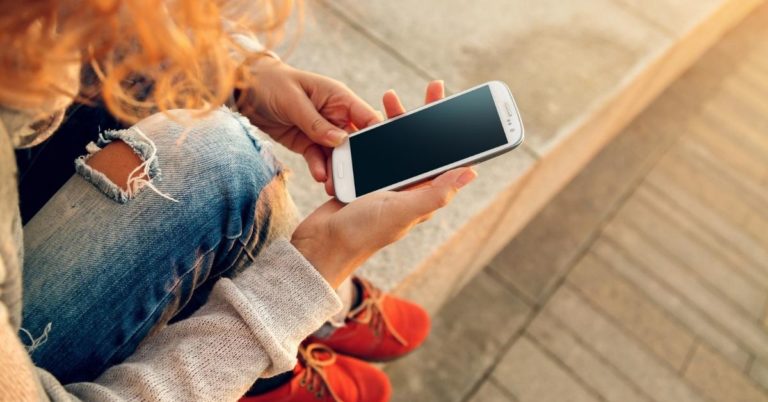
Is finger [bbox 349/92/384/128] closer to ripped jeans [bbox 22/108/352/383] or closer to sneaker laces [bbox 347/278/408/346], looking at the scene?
ripped jeans [bbox 22/108/352/383]

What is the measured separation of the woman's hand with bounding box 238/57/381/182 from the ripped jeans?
14 cm

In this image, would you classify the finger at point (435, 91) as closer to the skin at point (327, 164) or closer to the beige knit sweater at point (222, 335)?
the skin at point (327, 164)

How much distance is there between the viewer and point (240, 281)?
886 mm

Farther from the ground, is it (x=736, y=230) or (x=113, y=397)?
(x=113, y=397)

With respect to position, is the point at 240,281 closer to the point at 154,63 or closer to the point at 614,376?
the point at 154,63

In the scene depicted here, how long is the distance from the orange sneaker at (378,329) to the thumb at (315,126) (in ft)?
1.29

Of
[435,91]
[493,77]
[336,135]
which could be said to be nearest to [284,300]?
[336,135]

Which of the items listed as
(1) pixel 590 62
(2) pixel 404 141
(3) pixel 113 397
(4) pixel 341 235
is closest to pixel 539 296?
(1) pixel 590 62

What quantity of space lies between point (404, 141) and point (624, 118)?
5.52 feet

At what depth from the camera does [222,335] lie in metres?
0.83

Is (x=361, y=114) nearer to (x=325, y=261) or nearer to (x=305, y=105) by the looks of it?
(x=305, y=105)

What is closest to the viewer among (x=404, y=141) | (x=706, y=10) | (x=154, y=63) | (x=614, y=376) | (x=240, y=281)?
(x=154, y=63)

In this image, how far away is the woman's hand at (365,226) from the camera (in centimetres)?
93

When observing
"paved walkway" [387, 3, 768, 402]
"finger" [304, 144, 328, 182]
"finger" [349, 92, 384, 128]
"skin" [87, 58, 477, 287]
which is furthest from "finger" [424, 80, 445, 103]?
"paved walkway" [387, 3, 768, 402]
